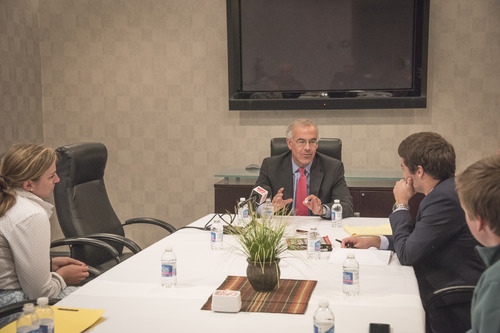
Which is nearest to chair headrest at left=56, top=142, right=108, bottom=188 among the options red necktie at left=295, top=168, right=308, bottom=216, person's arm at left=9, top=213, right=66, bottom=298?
person's arm at left=9, top=213, right=66, bottom=298

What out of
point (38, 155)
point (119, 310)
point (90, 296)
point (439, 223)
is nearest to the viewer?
point (119, 310)

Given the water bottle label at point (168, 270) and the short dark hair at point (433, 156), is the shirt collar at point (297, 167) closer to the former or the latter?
the short dark hair at point (433, 156)

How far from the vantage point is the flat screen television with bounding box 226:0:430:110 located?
5.03 meters

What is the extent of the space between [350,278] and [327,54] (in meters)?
3.35

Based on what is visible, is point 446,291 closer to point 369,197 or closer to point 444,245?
point 444,245

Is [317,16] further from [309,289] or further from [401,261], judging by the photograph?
[309,289]

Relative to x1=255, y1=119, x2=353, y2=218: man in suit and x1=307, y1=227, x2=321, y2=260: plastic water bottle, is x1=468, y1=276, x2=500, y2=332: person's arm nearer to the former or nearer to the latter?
x1=307, y1=227, x2=321, y2=260: plastic water bottle

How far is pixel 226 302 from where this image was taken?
202 centimetres

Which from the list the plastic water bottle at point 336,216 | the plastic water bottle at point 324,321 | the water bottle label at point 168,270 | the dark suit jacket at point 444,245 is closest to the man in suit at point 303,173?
the plastic water bottle at point 336,216

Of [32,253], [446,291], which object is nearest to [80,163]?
[32,253]

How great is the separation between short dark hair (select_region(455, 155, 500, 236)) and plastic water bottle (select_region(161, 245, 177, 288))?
3.80 feet

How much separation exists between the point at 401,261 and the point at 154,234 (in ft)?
11.9

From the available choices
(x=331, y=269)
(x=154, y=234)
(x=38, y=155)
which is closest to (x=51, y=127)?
(x=154, y=234)

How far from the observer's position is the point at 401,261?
263 cm
